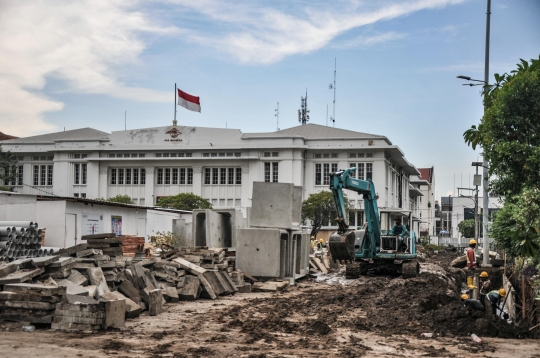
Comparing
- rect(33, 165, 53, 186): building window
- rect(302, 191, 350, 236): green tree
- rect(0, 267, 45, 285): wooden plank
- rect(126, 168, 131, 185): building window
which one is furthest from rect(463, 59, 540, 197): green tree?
rect(33, 165, 53, 186): building window

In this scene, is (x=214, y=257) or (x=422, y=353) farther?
(x=214, y=257)

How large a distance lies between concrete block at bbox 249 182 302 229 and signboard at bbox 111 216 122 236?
1045 cm

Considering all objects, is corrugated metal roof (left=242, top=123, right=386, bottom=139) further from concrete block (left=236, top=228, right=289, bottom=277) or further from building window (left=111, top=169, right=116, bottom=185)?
concrete block (left=236, top=228, right=289, bottom=277)

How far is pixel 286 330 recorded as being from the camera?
13500 millimetres

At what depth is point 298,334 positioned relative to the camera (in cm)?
1304

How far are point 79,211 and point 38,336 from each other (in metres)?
18.6

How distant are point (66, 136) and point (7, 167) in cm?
1025

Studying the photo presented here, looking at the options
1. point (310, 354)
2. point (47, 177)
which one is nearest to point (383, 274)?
point (310, 354)

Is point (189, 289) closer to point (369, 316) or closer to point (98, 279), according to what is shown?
point (98, 279)

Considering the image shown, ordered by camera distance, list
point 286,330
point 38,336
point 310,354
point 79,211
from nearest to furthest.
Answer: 1. point 310,354
2. point 38,336
3. point 286,330
4. point 79,211

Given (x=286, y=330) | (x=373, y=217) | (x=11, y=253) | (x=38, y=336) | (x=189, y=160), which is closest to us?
(x=38, y=336)

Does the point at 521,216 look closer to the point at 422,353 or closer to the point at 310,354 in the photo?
the point at 422,353

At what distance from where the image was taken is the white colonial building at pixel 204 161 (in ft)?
233

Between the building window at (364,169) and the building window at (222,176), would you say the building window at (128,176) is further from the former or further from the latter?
the building window at (364,169)
